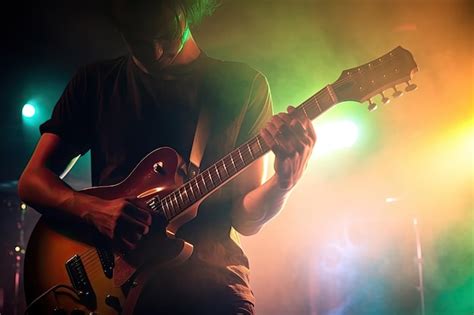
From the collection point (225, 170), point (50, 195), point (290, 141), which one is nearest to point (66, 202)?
point (50, 195)

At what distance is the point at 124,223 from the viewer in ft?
5.39

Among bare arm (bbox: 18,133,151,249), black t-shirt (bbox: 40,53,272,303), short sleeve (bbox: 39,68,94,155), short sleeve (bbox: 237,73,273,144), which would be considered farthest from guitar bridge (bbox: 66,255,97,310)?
short sleeve (bbox: 237,73,273,144)

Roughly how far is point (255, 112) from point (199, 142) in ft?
0.87

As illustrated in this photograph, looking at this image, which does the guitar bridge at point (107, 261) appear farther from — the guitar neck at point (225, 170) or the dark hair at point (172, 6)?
the dark hair at point (172, 6)

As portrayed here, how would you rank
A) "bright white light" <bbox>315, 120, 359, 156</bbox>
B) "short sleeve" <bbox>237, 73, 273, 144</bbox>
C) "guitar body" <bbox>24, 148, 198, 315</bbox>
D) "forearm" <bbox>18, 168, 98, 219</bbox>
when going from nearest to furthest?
"guitar body" <bbox>24, 148, 198, 315</bbox> → "forearm" <bbox>18, 168, 98, 219</bbox> → "short sleeve" <bbox>237, 73, 273, 144</bbox> → "bright white light" <bbox>315, 120, 359, 156</bbox>

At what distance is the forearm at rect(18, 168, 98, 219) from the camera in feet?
5.76

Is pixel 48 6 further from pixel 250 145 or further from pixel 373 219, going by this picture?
pixel 373 219

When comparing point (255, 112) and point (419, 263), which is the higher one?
point (419, 263)

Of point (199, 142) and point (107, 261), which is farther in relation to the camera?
point (199, 142)

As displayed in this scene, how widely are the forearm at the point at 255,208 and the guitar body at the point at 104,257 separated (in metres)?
0.19

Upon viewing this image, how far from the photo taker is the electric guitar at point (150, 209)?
1643 millimetres

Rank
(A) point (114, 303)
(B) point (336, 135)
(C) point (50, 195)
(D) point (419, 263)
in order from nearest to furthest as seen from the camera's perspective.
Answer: (A) point (114, 303), (C) point (50, 195), (B) point (336, 135), (D) point (419, 263)

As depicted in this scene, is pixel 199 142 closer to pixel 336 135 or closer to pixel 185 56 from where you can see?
pixel 185 56

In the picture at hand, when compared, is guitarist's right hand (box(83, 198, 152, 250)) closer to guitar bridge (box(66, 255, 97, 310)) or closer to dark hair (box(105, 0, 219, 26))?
guitar bridge (box(66, 255, 97, 310))
